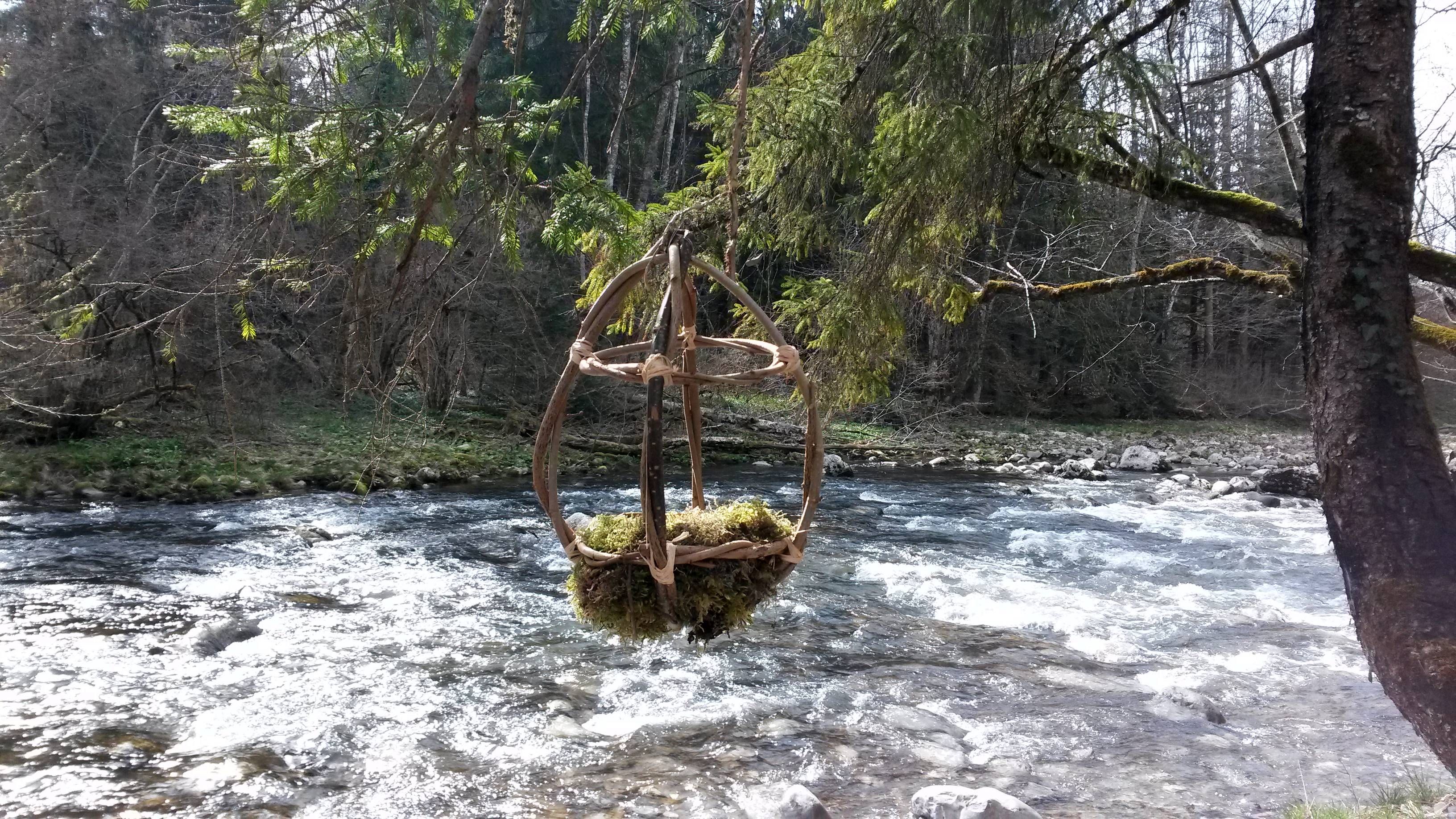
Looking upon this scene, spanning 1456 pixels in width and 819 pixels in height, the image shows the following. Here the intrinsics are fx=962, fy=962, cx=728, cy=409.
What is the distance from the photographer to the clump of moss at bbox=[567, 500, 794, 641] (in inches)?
98.7

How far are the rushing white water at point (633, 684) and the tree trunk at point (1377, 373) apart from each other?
5.82 feet

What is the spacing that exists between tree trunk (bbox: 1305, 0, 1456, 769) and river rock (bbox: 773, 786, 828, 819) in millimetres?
2063

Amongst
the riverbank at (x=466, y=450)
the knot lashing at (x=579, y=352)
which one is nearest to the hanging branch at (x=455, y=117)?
the knot lashing at (x=579, y=352)

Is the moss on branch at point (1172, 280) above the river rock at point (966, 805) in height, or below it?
above

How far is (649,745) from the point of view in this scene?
461cm

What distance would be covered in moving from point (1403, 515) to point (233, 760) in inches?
179

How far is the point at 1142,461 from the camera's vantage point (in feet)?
50.8

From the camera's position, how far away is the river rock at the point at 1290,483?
12.5 m

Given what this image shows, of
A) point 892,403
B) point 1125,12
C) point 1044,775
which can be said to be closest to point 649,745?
point 1044,775

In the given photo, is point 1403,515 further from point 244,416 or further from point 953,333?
point 953,333

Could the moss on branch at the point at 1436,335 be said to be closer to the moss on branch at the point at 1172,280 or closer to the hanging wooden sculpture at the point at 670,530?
the moss on branch at the point at 1172,280

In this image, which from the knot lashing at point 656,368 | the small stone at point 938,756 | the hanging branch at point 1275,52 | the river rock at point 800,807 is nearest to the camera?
the knot lashing at point 656,368

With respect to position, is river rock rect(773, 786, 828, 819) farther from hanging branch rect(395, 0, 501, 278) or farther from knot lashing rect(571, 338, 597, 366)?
hanging branch rect(395, 0, 501, 278)

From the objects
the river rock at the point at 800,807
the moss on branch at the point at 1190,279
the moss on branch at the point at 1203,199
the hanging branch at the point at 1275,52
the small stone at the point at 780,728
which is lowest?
the small stone at the point at 780,728
